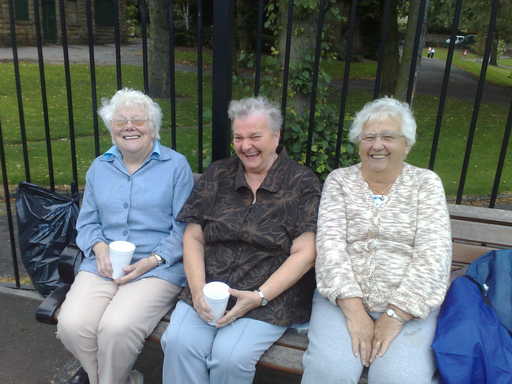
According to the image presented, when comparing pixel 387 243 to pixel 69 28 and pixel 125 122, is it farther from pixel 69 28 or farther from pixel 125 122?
pixel 69 28

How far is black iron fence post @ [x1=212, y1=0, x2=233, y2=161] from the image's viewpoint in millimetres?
2605

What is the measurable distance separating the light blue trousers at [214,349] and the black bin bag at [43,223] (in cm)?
108

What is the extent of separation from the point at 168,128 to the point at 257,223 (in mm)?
7090

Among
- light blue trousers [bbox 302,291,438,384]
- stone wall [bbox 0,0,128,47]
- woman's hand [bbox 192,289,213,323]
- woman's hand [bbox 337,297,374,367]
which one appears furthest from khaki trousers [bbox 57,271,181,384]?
stone wall [bbox 0,0,128,47]

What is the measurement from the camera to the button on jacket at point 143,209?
8.38 feet

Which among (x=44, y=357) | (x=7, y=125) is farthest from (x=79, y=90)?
(x=44, y=357)

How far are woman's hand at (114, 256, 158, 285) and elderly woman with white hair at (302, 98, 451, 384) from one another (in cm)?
84

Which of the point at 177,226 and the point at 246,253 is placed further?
the point at 177,226

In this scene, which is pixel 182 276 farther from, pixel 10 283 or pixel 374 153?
pixel 10 283

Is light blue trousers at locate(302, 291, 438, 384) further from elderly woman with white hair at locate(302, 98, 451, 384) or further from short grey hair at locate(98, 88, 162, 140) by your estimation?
short grey hair at locate(98, 88, 162, 140)

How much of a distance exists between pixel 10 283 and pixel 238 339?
2.23 m

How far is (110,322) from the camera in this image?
222 cm

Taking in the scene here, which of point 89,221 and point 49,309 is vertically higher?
point 89,221

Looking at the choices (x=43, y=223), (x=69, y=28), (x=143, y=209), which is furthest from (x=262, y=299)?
(x=69, y=28)
